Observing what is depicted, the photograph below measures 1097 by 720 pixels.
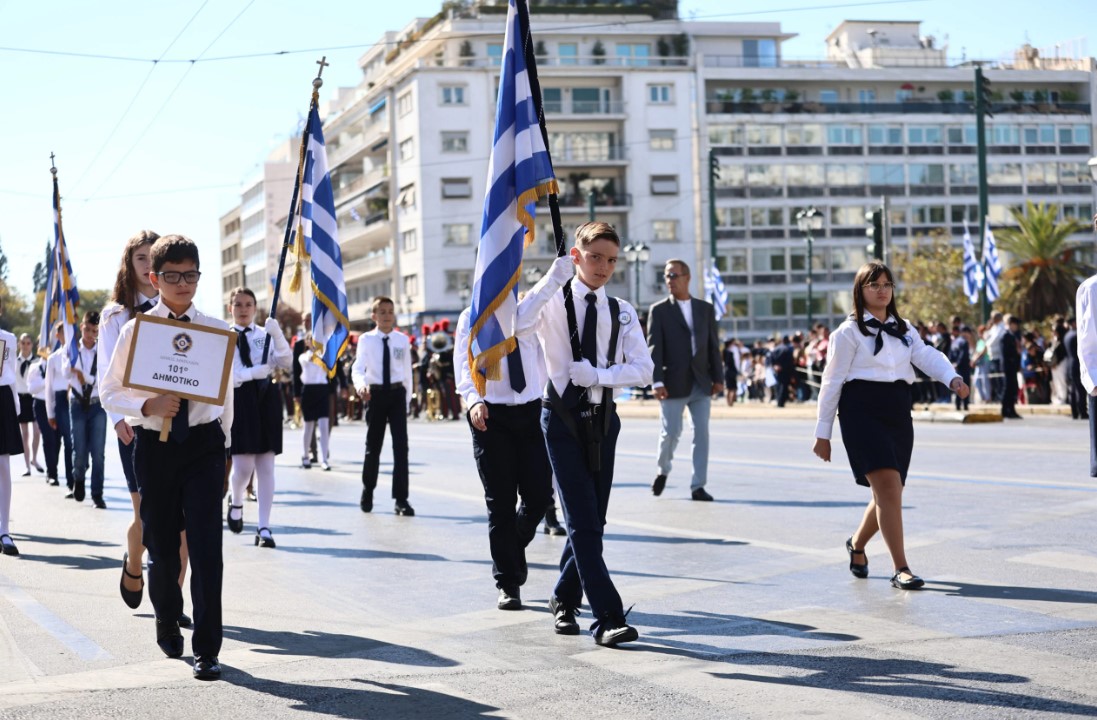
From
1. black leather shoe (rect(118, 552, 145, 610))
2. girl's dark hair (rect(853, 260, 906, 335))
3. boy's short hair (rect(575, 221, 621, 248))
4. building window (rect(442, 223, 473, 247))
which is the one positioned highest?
building window (rect(442, 223, 473, 247))

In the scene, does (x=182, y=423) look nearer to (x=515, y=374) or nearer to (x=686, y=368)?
(x=515, y=374)

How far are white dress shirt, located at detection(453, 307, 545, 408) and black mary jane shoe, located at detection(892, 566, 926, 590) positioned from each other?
2299 mm

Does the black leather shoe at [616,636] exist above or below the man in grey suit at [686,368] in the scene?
below

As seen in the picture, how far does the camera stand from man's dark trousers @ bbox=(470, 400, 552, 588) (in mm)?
8250

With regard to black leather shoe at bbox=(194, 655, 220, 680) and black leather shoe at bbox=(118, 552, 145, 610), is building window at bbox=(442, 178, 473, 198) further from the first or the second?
black leather shoe at bbox=(194, 655, 220, 680)

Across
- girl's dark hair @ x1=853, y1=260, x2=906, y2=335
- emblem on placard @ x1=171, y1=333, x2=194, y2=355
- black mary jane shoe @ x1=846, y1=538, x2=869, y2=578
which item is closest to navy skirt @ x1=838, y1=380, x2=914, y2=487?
girl's dark hair @ x1=853, y1=260, x2=906, y2=335

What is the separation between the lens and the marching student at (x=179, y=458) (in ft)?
21.7

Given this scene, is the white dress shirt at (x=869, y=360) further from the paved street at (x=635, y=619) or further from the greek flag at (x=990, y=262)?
the greek flag at (x=990, y=262)

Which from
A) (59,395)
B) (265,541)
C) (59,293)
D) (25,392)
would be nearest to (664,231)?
(25,392)

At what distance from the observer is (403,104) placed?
8425 cm

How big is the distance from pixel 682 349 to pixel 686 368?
190 millimetres

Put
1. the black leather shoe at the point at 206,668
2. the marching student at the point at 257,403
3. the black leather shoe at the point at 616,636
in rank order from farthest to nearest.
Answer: the marching student at the point at 257,403 → the black leather shoe at the point at 616,636 → the black leather shoe at the point at 206,668

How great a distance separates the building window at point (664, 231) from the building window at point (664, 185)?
5.48 ft

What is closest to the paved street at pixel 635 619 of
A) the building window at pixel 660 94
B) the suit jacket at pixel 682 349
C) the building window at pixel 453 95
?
the suit jacket at pixel 682 349
